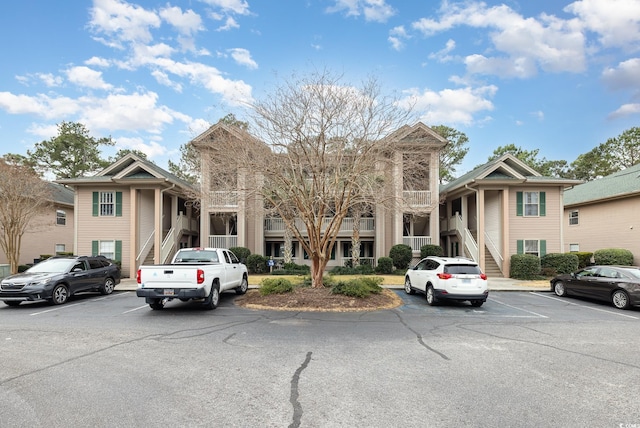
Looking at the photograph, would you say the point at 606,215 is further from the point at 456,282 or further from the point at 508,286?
the point at 456,282

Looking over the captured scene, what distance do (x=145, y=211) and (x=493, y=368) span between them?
70.1ft

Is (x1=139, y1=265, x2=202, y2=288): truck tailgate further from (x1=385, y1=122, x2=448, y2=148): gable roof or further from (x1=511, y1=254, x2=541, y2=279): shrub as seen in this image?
(x1=511, y1=254, x2=541, y2=279): shrub

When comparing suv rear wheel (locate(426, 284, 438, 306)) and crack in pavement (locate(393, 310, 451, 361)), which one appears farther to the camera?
suv rear wheel (locate(426, 284, 438, 306))

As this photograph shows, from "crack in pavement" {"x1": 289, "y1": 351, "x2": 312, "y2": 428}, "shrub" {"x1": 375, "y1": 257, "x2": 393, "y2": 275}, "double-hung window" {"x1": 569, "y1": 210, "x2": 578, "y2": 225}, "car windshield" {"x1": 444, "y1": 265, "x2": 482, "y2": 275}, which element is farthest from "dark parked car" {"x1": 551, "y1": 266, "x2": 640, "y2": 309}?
"double-hung window" {"x1": 569, "y1": 210, "x2": 578, "y2": 225}

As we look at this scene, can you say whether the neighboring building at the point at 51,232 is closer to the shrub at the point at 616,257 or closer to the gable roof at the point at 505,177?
the gable roof at the point at 505,177

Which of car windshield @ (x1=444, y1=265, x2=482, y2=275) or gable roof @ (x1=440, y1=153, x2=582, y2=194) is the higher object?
gable roof @ (x1=440, y1=153, x2=582, y2=194)

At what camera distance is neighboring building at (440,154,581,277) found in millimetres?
21188

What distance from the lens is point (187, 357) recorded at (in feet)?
20.7

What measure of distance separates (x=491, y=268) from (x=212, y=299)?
678 inches

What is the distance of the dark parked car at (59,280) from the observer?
1135cm

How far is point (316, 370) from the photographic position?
563 cm

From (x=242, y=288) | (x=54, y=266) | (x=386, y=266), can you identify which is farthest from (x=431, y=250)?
(x=54, y=266)

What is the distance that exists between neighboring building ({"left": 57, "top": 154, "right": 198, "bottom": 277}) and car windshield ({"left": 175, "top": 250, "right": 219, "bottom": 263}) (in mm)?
Result: 9268

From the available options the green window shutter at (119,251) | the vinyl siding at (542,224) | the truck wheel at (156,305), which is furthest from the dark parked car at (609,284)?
the green window shutter at (119,251)
